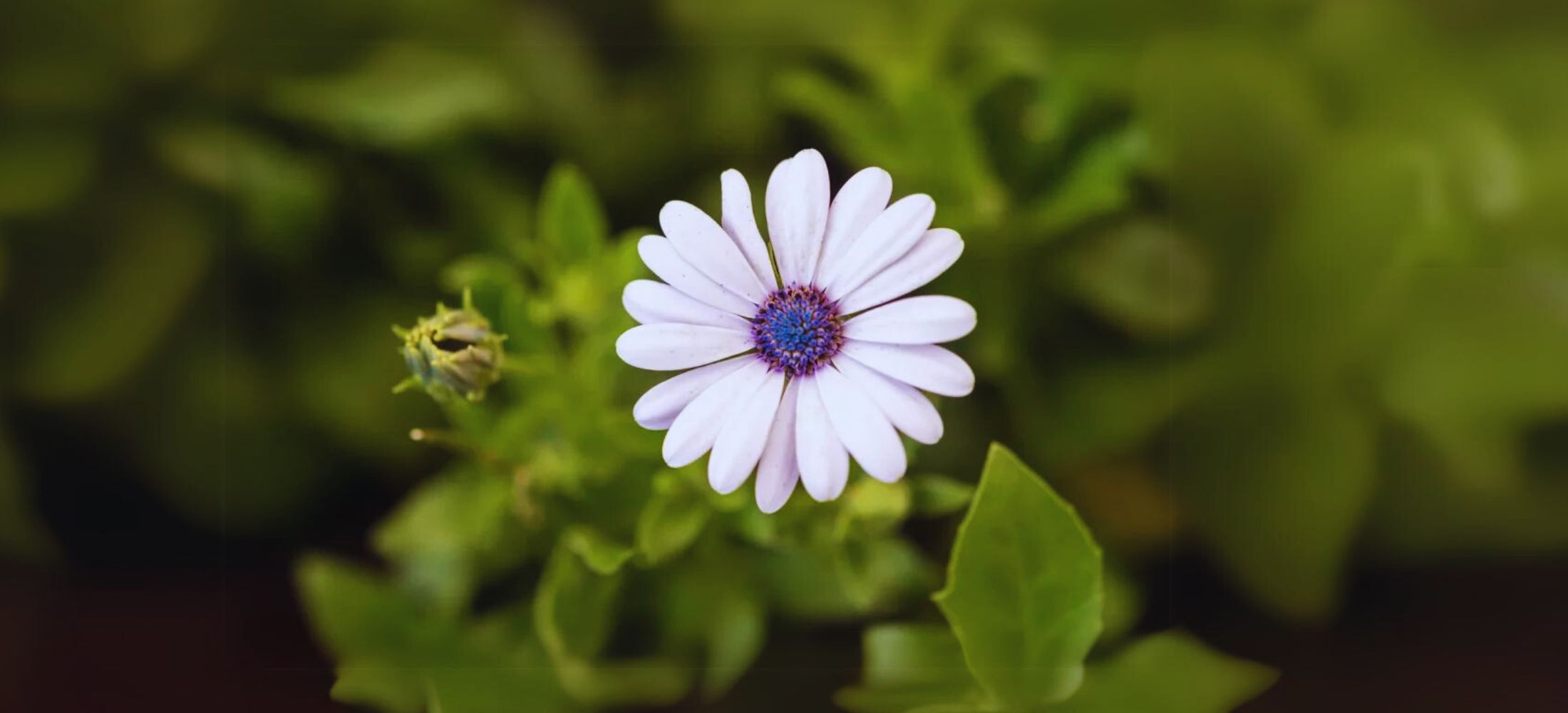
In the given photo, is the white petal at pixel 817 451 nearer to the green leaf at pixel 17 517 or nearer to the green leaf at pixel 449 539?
the green leaf at pixel 449 539

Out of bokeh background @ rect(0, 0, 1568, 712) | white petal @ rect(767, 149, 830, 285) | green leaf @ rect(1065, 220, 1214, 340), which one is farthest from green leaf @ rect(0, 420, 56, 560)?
green leaf @ rect(1065, 220, 1214, 340)

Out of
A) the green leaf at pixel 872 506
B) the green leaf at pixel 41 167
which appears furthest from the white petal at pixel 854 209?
the green leaf at pixel 41 167

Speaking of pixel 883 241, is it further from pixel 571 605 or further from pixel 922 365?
pixel 571 605

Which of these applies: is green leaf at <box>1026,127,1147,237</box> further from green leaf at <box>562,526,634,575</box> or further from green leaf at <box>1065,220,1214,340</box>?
green leaf at <box>562,526,634,575</box>

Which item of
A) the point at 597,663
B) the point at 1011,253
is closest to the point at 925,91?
the point at 1011,253

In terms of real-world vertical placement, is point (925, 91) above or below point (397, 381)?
above

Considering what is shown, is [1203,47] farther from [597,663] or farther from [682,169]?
[597,663]
